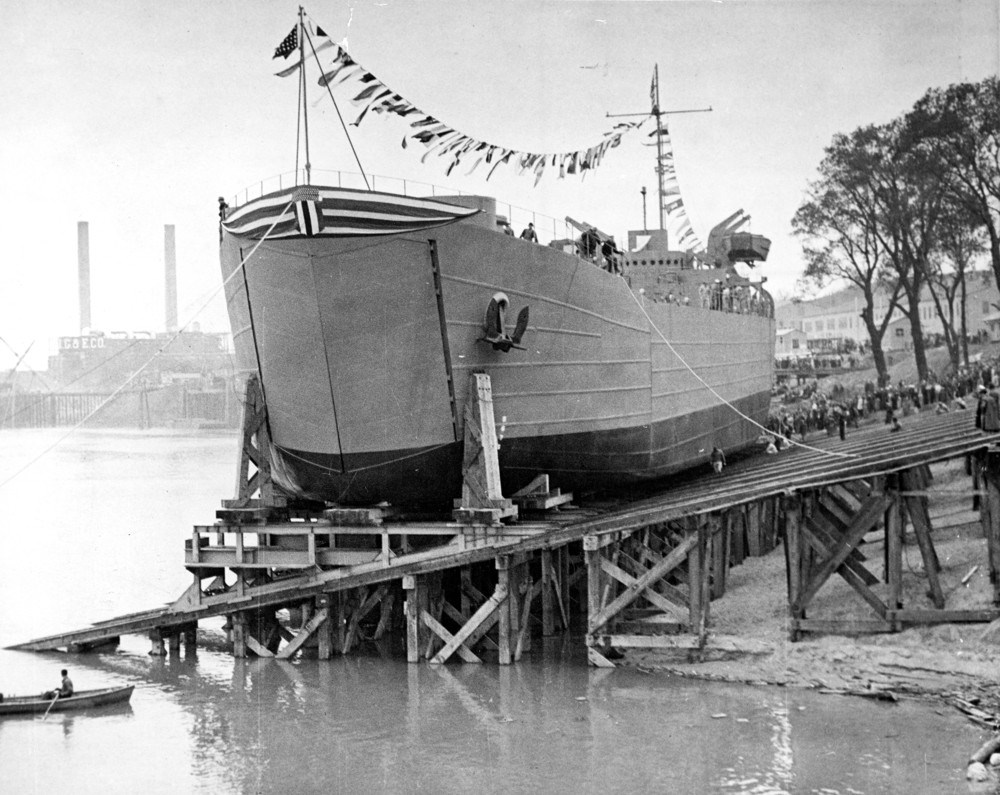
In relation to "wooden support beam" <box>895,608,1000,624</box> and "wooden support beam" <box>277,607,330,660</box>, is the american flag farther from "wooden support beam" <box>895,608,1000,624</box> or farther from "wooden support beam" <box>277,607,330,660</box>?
"wooden support beam" <box>895,608,1000,624</box>

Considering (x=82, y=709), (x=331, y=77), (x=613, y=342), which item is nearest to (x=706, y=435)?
(x=613, y=342)

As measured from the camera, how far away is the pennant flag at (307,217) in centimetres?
1465

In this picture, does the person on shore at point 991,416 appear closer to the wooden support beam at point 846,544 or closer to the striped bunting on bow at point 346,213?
the wooden support beam at point 846,544

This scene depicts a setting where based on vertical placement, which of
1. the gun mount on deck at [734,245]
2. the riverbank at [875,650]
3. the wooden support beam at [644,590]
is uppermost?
the gun mount on deck at [734,245]

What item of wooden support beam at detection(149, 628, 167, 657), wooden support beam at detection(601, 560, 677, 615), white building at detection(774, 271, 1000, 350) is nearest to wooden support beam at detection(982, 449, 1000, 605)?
wooden support beam at detection(601, 560, 677, 615)

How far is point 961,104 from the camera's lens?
30.0m

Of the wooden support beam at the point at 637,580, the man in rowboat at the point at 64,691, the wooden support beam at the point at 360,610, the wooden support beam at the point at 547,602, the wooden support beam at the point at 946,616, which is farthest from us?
the wooden support beam at the point at 547,602

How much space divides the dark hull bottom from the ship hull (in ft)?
0.08

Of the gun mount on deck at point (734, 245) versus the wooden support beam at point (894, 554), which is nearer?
the wooden support beam at point (894, 554)

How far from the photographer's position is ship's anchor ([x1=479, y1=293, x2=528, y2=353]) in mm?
15875

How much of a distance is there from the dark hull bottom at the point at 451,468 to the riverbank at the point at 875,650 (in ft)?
10.5

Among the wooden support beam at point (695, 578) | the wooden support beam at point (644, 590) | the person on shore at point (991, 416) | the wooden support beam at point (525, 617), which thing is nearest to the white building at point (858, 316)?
the person on shore at point (991, 416)

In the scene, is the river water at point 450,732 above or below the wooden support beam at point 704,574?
below

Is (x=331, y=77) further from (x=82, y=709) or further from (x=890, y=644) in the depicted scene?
(x=890, y=644)
